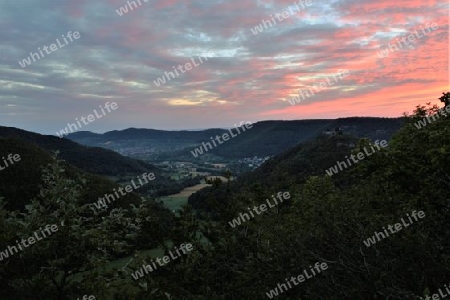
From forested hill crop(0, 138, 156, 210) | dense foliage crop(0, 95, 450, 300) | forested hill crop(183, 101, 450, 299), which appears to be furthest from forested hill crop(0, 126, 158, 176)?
forested hill crop(183, 101, 450, 299)

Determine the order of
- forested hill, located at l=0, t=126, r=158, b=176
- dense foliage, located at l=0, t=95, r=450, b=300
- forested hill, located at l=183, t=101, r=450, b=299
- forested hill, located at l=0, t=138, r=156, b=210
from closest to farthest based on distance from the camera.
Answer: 1. forested hill, located at l=183, t=101, r=450, b=299
2. dense foliage, located at l=0, t=95, r=450, b=300
3. forested hill, located at l=0, t=138, r=156, b=210
4. forested hill, located at l=0, t=126, r=158, b=176

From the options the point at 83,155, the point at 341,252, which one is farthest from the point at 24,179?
the point at 83,155

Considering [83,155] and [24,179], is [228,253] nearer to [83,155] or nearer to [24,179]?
[24,179]

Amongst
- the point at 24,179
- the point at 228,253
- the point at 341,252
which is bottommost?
the point at 228,253

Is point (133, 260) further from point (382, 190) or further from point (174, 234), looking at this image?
point (382, 190)

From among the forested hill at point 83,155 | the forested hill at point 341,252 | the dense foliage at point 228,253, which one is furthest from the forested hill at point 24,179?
the forested hill at point 83,155

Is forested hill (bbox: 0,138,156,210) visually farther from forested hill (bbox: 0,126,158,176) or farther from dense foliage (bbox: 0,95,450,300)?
forested hill (bbox: 0,126,158,176)

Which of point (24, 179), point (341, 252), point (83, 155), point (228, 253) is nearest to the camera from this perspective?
point (341, 252)

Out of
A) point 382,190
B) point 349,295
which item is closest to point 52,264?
point 349,295

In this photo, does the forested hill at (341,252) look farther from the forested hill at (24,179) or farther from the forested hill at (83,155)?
the forested hill at (83,155)
